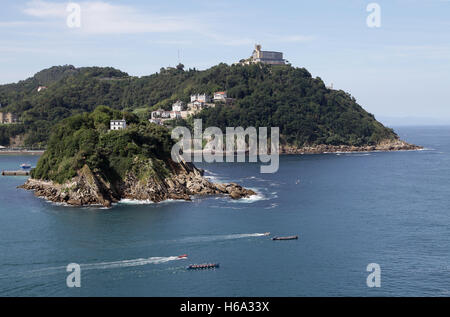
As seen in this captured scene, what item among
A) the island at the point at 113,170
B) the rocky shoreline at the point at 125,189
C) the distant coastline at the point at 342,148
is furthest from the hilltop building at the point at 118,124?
the distant coastline at the point at 342,148

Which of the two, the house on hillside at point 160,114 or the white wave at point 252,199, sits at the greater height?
the house on hillside at point 160,114

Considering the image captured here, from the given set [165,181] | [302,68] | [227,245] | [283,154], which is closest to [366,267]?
[227,245]

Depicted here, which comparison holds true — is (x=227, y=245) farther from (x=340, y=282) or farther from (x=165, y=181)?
(x=165, y=181)

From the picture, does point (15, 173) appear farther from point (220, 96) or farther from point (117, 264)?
point (220, 96)

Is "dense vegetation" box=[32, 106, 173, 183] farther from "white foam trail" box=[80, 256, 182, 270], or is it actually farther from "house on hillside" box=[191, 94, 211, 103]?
"house on hillside" box=[191, 94, 211, 103]

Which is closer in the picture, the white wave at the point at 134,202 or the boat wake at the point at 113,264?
the boat wake at the point at 113,264

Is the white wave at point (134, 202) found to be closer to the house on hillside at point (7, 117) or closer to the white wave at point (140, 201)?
the white wave at point (140, 201)
